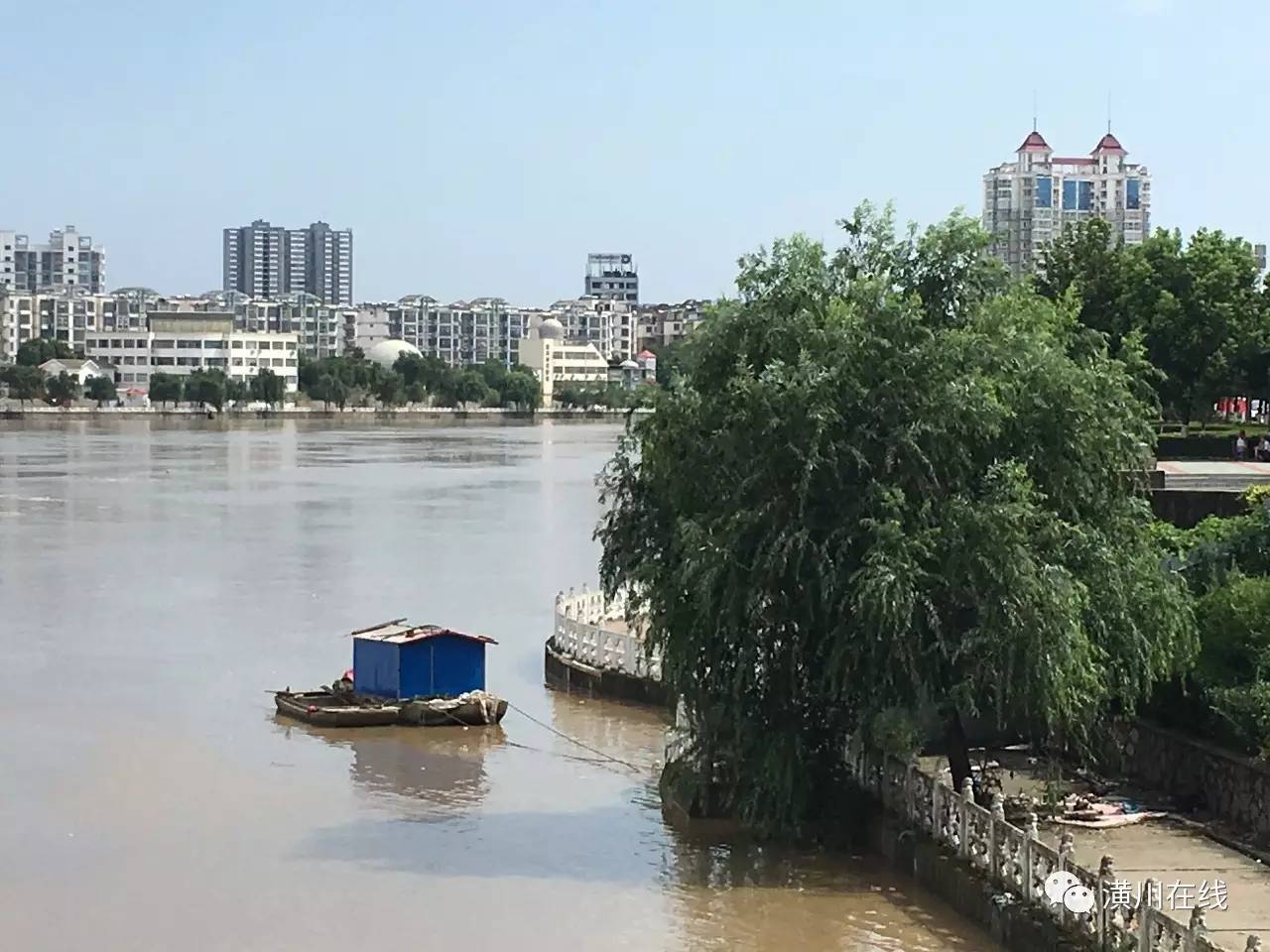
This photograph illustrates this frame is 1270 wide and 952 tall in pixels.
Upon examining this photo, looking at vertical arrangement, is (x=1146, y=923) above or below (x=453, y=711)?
above

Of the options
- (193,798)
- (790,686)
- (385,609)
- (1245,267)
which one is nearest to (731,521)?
(790,686)

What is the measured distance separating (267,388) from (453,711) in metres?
149

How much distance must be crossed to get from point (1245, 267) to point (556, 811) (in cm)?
3314

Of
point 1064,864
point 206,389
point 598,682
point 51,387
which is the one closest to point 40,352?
point 51,387

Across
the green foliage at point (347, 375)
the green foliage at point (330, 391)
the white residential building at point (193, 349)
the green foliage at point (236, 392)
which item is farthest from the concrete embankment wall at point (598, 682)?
the white residential building at point (193, 349)

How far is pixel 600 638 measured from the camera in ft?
86.5

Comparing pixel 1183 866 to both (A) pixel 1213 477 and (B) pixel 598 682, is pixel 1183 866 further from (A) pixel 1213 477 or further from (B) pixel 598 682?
(A) pixel 1213 477

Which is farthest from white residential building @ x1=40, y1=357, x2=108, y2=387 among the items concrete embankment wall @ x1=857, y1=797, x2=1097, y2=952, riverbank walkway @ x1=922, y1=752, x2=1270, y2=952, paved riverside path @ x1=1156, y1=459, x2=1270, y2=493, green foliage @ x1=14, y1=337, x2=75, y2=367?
riverbank walkway @ x1=922, y1=752, x2=1270, y2=952

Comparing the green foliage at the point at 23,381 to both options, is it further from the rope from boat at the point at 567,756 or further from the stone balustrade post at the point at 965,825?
the stone balustrade post at the point at 965,825

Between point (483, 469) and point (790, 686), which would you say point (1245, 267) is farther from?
point (483, 469)

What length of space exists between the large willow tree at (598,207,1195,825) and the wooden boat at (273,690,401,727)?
7017mm

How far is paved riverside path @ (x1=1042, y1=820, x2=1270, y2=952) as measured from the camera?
1342cm

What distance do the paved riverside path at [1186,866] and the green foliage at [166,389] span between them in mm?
157490

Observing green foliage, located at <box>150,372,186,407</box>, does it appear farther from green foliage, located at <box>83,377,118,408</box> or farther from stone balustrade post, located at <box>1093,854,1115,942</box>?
stone balustrade post, located at <box>1093,854,1115,942</box>
